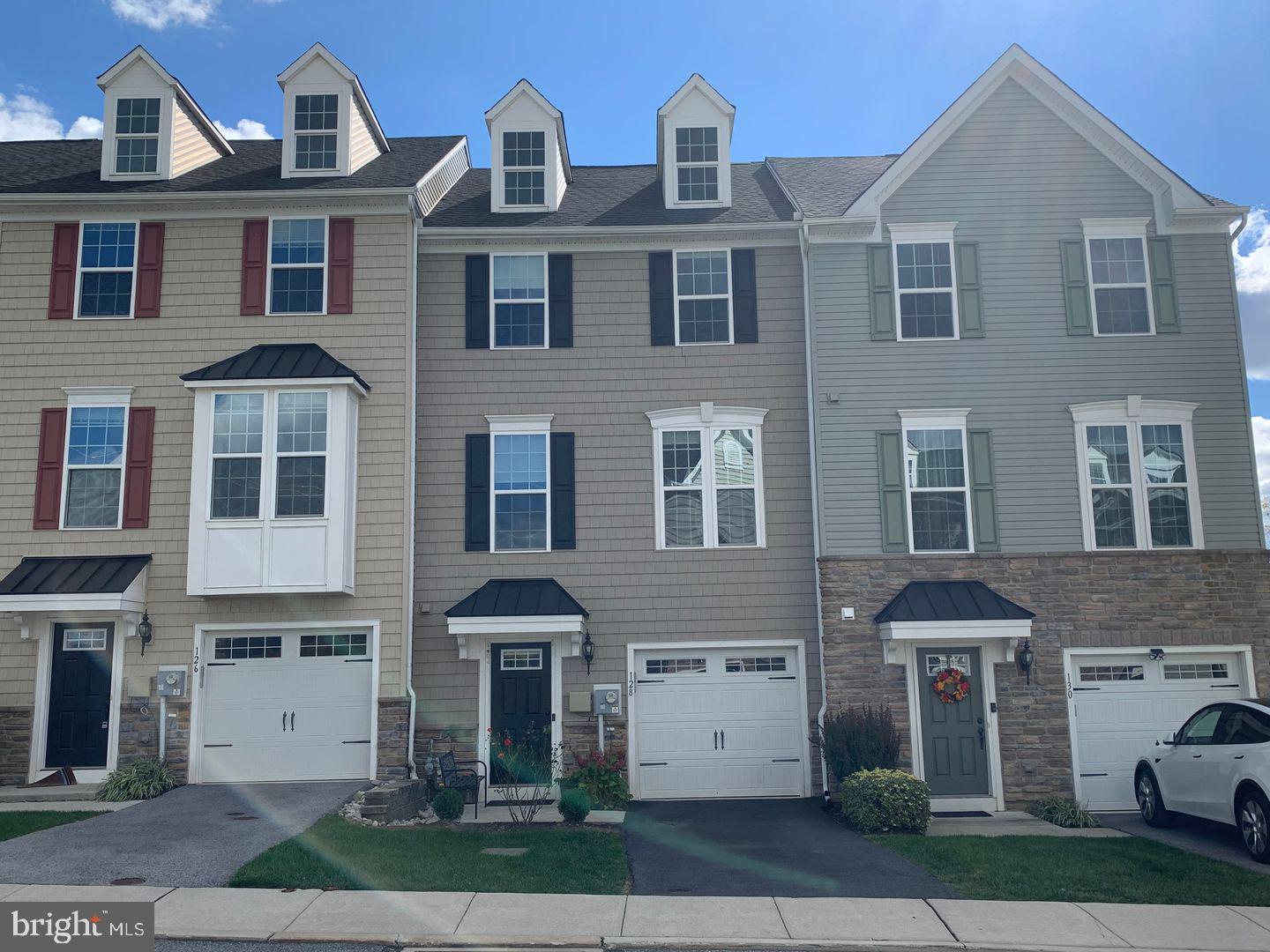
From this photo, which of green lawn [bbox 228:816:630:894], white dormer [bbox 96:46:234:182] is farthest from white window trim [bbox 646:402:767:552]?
white dormer [bbox 96:46:234:182]

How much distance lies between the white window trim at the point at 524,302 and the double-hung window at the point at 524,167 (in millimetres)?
1204

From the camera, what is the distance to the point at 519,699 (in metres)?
16.2

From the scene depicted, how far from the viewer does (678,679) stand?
16406mm

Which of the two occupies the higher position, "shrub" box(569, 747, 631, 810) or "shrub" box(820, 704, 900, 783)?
"shrub" box(820, 704, 900, 783)

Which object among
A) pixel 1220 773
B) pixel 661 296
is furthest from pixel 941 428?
pixel 1220 773

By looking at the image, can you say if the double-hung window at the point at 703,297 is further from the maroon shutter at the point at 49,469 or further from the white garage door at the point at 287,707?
the maroon shutter at the point at 49,469

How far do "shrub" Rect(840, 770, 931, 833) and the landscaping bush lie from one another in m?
2.21

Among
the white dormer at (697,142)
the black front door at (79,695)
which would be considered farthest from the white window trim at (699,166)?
the black front door at (79,695)

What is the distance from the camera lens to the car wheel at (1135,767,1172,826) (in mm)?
13578

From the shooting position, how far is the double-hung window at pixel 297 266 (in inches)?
653

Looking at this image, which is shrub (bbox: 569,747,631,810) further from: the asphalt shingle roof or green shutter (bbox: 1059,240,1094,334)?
green shutter (bbox: 1059,240,1094,334)

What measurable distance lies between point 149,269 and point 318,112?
150 inches

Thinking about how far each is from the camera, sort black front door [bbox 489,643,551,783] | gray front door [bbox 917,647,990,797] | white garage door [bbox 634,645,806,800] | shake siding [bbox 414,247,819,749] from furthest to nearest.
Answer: shake siding [bbox 414,247,819,749], white garage door [bbox 634,645,806,800], black front door [bbox 489,643,551,783], gray front door [bbox 917,647,990,797]

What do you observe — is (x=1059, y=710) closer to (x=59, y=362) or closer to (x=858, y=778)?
(x=858, y=778)
